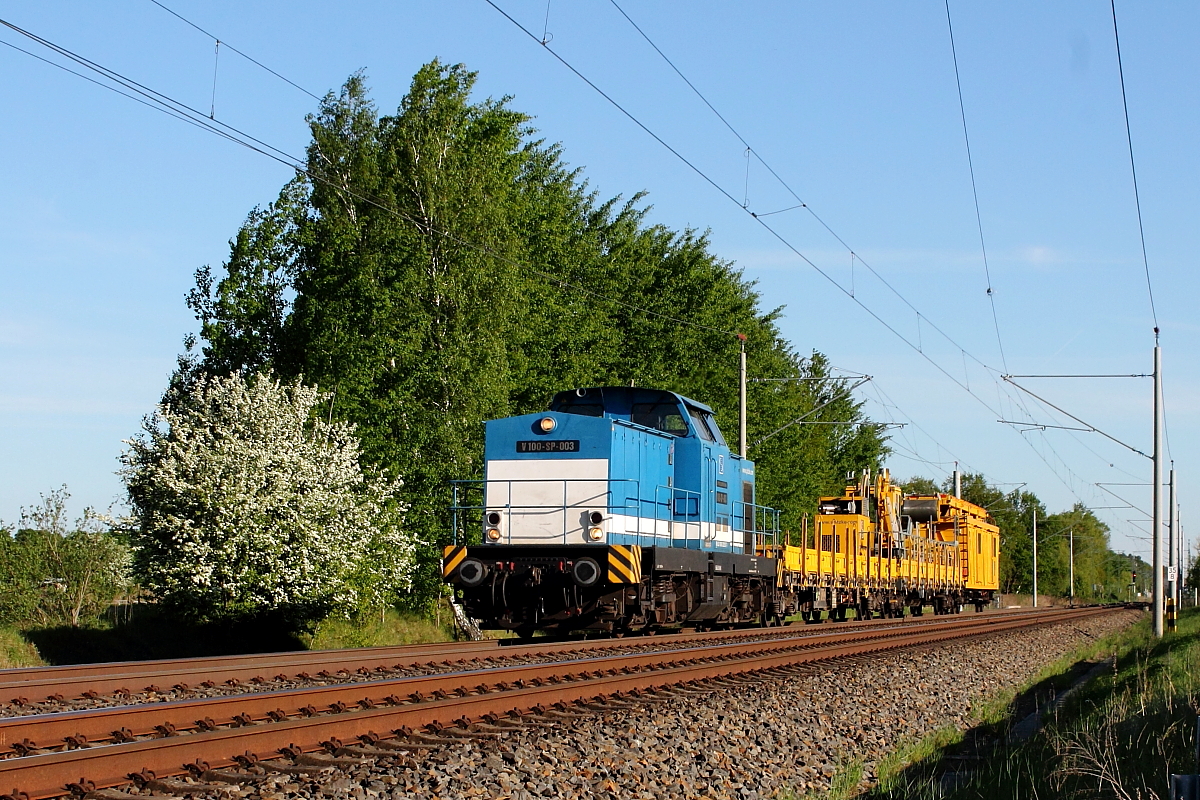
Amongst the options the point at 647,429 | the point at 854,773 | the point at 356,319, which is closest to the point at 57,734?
the point at 854,773

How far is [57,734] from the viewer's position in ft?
24.4

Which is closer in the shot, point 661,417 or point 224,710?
point 224,710

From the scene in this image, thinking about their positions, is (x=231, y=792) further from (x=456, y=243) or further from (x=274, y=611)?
(x=456, y=243)

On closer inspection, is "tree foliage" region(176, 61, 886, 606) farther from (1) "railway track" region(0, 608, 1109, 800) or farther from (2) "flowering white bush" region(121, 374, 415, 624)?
(1) "railway track" region(0, 608, 1109, 800)

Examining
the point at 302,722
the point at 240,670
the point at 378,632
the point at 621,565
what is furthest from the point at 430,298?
the point at 302,722

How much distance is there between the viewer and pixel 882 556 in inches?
1280

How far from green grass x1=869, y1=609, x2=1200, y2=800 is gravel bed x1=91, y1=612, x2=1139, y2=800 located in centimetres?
33

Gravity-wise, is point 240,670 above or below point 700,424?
below

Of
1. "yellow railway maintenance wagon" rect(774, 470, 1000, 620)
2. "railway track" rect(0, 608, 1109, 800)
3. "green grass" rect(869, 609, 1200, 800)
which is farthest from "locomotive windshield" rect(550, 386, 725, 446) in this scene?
"yellow railway maintenance wagon" rect(774, 470, 1000, 620)

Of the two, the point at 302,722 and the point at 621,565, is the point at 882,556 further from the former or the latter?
the point at 302,722

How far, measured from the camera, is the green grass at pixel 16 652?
52.4 feet

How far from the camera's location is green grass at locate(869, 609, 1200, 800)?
7660mm

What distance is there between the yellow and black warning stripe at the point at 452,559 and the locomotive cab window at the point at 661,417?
3566 mm

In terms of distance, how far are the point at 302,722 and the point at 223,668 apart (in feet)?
14.5
